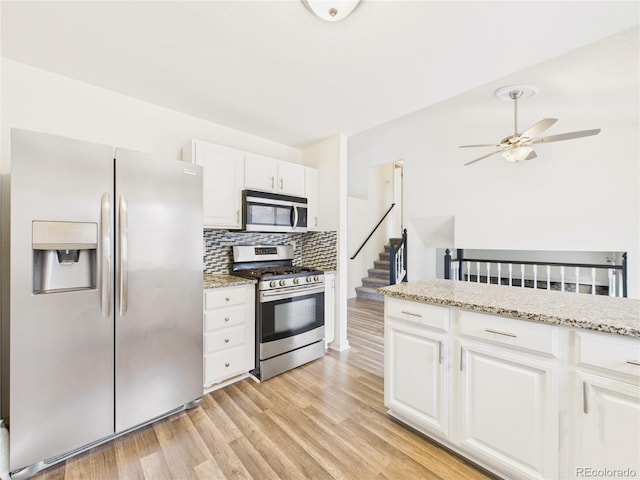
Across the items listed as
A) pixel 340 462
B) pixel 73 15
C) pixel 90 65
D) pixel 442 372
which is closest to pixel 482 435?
pixel 442 372

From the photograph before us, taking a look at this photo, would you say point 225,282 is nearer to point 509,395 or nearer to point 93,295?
point 93,295

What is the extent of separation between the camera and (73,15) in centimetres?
149

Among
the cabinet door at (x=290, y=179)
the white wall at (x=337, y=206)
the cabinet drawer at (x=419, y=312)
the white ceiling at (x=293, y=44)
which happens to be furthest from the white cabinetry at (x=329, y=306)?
the white ceiling at (x=293, y=44)

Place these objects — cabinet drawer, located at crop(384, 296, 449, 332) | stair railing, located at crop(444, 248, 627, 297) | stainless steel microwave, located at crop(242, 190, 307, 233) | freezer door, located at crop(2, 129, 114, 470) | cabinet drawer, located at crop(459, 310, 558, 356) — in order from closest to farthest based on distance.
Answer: cabinet drawer, located at crop(459, 310, 558, 356) → freezer door, located at crop(2, 129, 114, 470) → cabinet drawer, located at crop(384, 296, 449, 332) → stainless steel microwave, located at crop(242, 190, 307, 233) → stair railing, located at crop(444, 248, 627, 297)

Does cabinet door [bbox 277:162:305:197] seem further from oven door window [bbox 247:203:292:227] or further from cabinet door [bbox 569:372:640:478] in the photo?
cabinet door [bbox 569:372:640:478]

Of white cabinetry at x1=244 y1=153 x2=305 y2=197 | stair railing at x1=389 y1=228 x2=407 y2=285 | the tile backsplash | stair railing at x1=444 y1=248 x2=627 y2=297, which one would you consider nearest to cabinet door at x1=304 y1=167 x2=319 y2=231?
white cabinetry at x1=244 y1=153 x2=305 y2=197

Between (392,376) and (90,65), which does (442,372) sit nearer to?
(392,376)

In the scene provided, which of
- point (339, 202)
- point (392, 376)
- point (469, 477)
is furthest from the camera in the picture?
point (339, 202)

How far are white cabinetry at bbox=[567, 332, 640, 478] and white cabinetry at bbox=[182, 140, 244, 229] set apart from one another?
2.54 meters

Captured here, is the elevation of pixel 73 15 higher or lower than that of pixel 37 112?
higher

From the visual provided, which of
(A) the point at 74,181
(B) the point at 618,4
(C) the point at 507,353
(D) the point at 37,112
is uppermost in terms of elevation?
(B) the point at 618,4

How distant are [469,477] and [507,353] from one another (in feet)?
2.34

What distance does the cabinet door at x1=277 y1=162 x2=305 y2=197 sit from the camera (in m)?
3.04

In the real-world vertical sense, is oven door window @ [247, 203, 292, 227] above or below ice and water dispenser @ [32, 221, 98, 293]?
above
